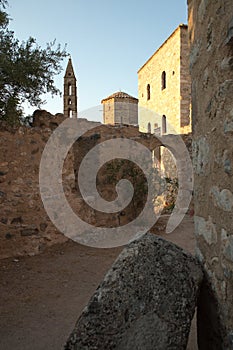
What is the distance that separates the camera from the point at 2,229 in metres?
4.97

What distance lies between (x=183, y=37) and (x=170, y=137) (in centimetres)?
937

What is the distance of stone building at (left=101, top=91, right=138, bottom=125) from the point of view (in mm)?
22812

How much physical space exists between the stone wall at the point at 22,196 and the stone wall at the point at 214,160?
3.96 meters

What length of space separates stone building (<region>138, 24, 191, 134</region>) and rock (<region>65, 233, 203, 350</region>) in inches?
495

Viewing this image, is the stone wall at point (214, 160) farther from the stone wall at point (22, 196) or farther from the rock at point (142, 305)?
the stone wall at point (22, 196)

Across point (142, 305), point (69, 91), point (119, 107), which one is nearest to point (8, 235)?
point (142, 305)

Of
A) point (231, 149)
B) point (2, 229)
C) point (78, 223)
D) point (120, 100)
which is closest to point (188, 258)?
point (231, 149)

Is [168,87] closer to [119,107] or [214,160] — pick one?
[119,107]

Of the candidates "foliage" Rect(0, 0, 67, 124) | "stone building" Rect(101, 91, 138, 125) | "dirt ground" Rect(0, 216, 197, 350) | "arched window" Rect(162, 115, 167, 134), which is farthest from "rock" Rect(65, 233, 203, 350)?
"stone building" Rect(101, 91, 138, 125)

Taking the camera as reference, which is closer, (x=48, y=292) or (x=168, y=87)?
(x=48, y=292)

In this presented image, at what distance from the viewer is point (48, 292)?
3809mm

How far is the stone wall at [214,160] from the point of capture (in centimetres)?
148

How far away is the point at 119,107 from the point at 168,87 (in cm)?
605

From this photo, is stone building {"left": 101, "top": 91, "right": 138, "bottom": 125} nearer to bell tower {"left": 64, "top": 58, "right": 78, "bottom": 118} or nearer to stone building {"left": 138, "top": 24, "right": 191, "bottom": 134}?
stone building {"left": 138, "top": 24, "right": 191, "bottom": 134}
